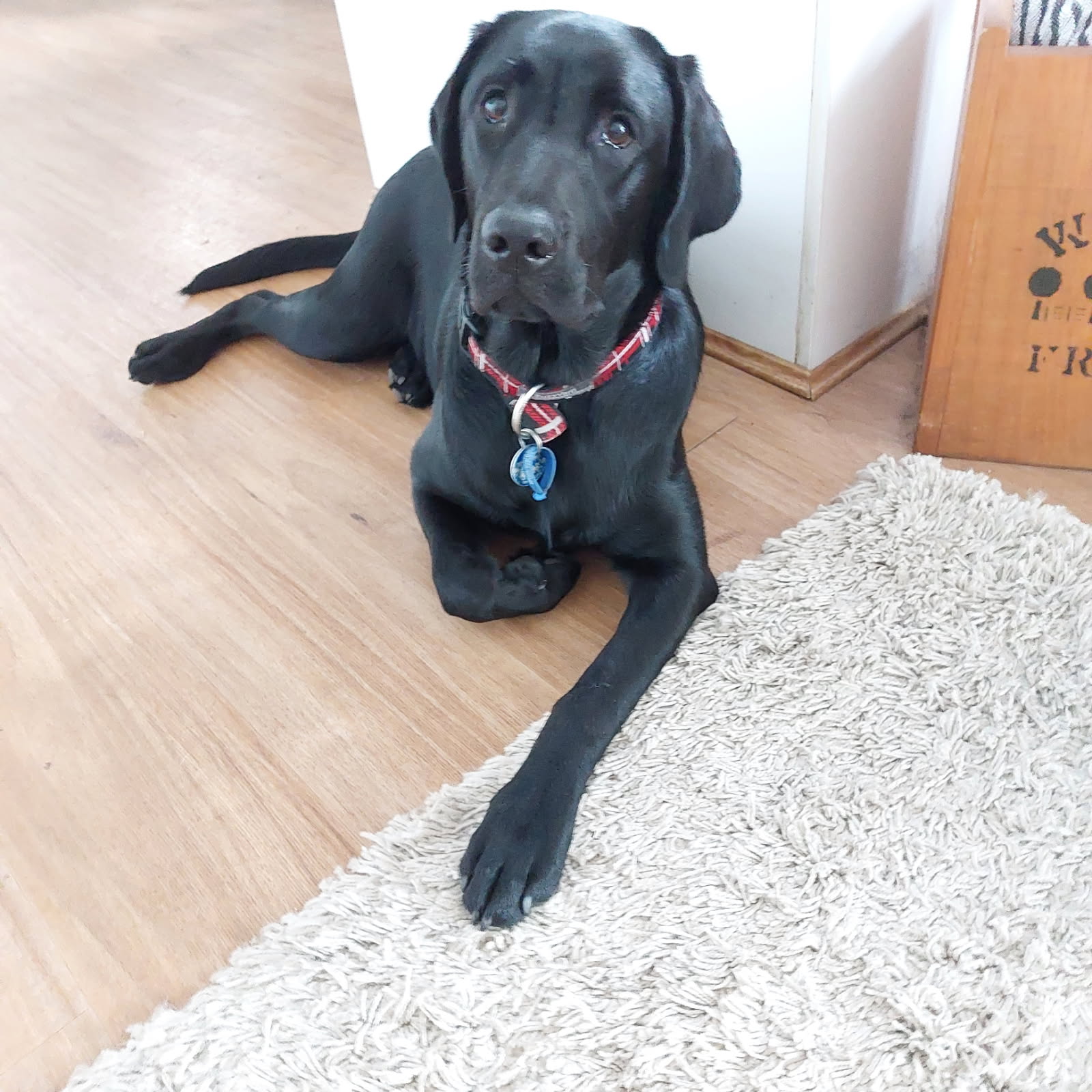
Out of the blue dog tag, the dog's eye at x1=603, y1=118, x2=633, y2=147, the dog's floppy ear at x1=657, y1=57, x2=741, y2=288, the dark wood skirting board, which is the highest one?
the dog's eye at x1=603, y1=118, x2=633, y2=147

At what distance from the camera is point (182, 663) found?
49.1 inches

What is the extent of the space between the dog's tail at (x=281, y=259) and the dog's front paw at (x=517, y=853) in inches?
58.6

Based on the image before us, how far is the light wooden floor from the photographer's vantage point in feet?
3.23

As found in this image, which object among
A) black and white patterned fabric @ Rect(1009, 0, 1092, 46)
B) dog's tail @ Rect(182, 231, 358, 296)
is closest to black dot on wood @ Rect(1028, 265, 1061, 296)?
black and white patterned fabric @ Rect(1009, 0, 1092, 46)

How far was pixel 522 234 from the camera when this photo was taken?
3.11 ft

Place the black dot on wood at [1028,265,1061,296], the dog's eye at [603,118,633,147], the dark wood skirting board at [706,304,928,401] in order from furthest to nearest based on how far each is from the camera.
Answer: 1. the dark wood skirting board at [706,304,928,401]
2. the black dot on wood at [1028,265,1061,296]
3. the dog's eye at [603,118,633,147]

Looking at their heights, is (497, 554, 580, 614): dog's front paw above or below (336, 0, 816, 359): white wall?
below

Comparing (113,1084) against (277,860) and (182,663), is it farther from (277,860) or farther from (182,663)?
(182,663)

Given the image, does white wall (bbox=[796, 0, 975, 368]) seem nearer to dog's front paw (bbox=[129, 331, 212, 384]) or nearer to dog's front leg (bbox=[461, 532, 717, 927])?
dog's front leg (bbox=[461, 532, 717, 927])

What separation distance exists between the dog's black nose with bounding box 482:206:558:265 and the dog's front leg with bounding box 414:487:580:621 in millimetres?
427

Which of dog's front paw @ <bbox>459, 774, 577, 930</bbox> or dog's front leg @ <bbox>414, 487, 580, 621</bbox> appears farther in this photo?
dog's front leg @ <bbox>414, 487, 580, 621</bbox>

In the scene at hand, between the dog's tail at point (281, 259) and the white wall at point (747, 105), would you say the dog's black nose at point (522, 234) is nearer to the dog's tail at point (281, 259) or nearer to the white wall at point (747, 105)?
the white wall at point (747, 105)

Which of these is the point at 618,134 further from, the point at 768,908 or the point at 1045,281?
the point at 768,908

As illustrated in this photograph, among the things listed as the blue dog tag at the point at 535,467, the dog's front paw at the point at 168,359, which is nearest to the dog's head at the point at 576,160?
the blue dog tag at the point at 535,467
